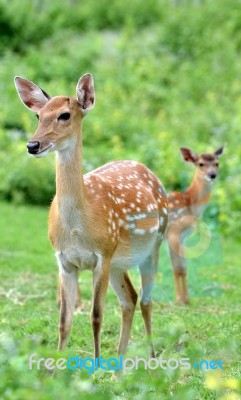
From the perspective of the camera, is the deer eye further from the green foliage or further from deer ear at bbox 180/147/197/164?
the green foliage

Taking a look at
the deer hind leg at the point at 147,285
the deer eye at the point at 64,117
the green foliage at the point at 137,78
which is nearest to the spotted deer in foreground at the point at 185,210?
the deer hind leg at the point at 147,285

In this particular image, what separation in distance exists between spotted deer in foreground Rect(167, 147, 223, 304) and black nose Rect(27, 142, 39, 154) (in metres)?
3.82

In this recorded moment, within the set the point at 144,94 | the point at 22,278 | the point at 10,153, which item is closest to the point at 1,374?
the point at 22,278

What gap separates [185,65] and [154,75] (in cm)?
78

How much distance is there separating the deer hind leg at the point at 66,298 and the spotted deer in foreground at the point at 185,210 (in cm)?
306

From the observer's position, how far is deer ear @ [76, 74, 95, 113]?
5996 mm

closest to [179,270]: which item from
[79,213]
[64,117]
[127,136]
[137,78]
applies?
[79,213]

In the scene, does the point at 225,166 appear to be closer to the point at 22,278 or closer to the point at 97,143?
the point at 97,143

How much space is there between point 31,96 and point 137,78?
13516 millimetres

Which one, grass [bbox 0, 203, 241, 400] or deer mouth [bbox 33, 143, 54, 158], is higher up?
deer mouth [bbox 33, 143, 54, 158]

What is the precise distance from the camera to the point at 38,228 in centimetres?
1295

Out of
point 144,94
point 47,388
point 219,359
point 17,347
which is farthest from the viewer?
point 144,94

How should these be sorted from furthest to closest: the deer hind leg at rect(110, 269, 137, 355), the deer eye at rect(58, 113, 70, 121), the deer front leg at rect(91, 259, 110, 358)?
the deer hind leg at rect(110, 269, 137, 355) → the deer front leg at rect(91, 259, 110, 358) → the deer eye at rect(58, 113, 70, 121)

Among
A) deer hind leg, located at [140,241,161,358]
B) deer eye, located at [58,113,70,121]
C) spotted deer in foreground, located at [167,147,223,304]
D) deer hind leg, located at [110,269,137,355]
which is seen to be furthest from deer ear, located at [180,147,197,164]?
deer eye, located at [58,113,70,121]
